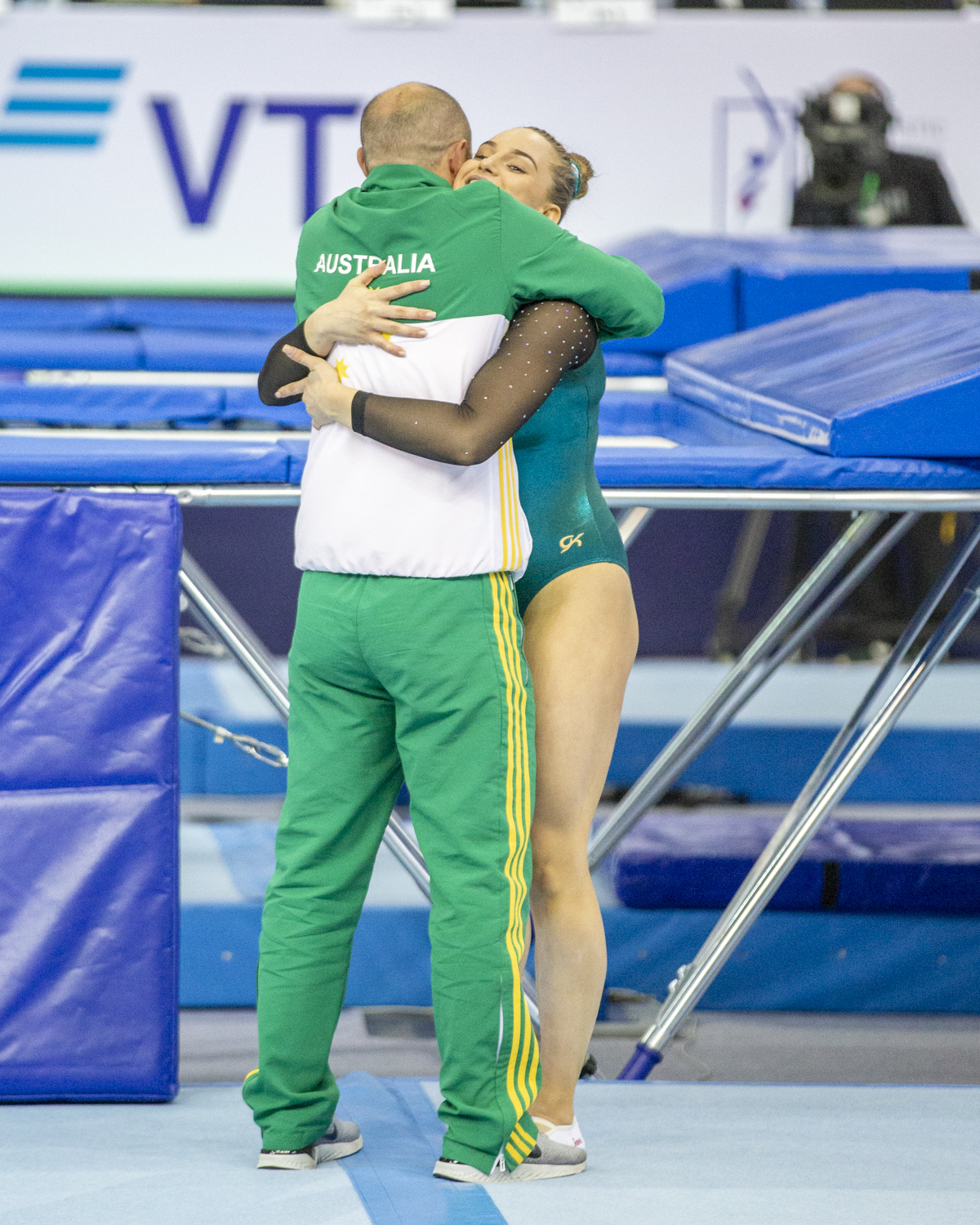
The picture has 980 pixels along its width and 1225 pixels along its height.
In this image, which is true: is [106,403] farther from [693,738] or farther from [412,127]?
[412,127]

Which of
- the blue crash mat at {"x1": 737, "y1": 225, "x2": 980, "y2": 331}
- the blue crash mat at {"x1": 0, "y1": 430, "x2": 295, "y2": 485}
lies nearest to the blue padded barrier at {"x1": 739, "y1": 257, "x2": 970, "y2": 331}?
the blue crash mat at {"x1": 737, "y1": 225, "x2": 980, "y2": 331}

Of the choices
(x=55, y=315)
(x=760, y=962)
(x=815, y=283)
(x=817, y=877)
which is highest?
(x=815, y=283)

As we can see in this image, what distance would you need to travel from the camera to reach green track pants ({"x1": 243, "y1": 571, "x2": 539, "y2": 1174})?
1.65 m

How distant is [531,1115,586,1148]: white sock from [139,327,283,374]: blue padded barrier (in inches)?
104

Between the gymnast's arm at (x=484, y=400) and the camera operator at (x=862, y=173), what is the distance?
12.9 ft

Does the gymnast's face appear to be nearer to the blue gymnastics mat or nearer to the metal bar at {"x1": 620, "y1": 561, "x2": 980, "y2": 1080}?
the blue gymnastics mat

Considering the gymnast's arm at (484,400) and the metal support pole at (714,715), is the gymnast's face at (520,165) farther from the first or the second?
the metal support pole at (714,715)

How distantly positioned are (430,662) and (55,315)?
11.3 feet

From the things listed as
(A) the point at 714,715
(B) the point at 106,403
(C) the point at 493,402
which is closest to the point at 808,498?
(A) the point at 714,715

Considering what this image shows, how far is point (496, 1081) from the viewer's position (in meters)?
1.67

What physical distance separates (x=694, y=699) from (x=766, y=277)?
1.13 meters

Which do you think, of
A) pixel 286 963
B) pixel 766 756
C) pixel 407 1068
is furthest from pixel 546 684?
pixel 766 756

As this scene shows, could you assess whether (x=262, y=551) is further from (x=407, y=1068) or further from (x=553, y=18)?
(x=407, y=1068)

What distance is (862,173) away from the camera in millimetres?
5336
